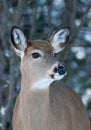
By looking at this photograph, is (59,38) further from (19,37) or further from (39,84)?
(39,84)

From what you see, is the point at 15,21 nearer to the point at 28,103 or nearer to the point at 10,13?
the point at 10,13

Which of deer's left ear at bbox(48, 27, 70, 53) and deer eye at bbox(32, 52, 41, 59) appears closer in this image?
deer eye at bbox(32, 52, 41, 59)

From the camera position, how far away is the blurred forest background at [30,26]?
8.57 meters

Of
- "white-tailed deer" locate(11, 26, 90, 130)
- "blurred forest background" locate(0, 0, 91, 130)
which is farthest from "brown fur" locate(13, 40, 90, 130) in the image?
"blurred forest background" locate(0, 0, 91, 130)

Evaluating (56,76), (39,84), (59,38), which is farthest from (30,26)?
(56,76)

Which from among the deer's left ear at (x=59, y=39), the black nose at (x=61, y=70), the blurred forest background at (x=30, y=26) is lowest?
the blurred forest background at (x=30, y=26)

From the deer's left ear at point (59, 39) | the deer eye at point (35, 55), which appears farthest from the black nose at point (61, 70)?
the deer's left ear at point (59, 39)

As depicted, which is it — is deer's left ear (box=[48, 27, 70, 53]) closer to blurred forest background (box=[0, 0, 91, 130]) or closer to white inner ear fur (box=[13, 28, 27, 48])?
white inner ear fur (box=[13, 28, 27, 48])

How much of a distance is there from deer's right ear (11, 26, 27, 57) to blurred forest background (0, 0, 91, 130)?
3.93 feet

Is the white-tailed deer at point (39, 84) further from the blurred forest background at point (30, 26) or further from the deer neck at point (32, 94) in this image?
the blurred forest background at point (30, 26)

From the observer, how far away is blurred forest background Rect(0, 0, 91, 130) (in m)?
8.57

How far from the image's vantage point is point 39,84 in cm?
702

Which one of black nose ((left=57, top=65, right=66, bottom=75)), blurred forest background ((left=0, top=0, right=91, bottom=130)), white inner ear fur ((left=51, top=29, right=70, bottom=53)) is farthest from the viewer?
blurred forest background ((left=0, top=0, right=91, bottom=130))

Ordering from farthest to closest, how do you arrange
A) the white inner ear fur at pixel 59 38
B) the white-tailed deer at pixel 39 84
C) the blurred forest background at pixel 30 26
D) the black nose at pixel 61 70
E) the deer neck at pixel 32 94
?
the blurred forest background at pixel 30 26
the white inner ear fur at pixel 59 38
the deer neck at pixel 32 94
the white-tailed deer at pixel 39 84
the black nose at pixel 61 70
